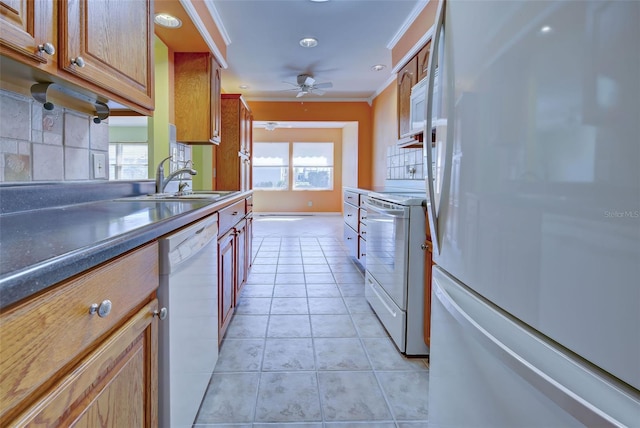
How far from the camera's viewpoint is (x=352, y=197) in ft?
13.0

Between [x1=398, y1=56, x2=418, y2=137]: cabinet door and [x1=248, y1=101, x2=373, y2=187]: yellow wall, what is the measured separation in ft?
9.46

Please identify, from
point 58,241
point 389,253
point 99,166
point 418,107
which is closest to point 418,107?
point 418,107

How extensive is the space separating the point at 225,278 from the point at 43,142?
1.04 m

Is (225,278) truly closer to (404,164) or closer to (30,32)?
Result: (30,32)

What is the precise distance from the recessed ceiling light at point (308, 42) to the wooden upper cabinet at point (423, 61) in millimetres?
1355

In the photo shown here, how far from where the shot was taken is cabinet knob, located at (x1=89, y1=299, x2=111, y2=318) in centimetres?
62

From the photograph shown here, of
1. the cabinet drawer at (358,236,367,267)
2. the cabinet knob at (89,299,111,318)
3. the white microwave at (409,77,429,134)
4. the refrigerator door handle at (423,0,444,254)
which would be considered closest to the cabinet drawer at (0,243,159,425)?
the cabinet knob at (89,299,111,318)

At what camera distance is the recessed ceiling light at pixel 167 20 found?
248cm

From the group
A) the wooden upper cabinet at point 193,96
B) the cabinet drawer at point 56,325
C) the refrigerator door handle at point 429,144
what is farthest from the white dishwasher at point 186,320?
the wooden upper cabinet at point 193,96

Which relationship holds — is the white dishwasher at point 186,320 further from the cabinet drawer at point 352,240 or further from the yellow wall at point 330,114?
the yellow wall at point 330,114

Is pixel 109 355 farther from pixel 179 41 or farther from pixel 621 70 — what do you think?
pixel 179 41

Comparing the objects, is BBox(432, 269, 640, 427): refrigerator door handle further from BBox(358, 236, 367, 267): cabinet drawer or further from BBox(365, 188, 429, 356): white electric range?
BBox(358, 236, 367, 267): cabinet drawer

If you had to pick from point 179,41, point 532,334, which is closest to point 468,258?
point 532,334

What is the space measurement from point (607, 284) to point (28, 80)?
148 centimetres
